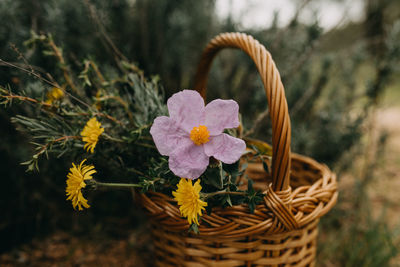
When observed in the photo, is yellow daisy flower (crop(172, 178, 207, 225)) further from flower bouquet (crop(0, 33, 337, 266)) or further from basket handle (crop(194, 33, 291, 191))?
basket handle (crop(194, 33, 291, 191))

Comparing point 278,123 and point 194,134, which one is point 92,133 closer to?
point 194,134

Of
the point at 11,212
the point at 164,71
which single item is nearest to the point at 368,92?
the point at 164,71

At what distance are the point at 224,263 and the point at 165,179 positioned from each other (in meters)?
0.29

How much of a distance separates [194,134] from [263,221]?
286 millimetres

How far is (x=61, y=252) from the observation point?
1301 mm

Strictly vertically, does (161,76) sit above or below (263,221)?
above

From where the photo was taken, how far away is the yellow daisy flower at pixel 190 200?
0.63 metres

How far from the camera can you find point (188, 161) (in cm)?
67

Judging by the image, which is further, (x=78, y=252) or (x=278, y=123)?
(x=78, y=252)

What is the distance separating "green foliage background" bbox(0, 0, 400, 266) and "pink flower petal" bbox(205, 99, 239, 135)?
1.21 ft

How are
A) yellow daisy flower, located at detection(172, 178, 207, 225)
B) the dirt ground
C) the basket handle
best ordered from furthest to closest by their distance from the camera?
the dirt ground
the basket handle
yellow daisy flower, located at detection(172, 178, 207, 225)

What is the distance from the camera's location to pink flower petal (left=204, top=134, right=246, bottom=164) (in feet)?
2.16

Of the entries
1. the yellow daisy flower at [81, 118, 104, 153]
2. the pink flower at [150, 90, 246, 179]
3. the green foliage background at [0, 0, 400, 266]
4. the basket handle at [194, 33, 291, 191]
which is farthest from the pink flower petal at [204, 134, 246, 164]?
the green foliage background at [0, 0, 400, 266]

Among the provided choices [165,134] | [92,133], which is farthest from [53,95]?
[165,134]
